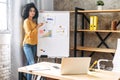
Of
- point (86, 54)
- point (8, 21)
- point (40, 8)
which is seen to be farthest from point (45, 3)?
point (86, 54)

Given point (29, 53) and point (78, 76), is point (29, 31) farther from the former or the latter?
point (78, 76)

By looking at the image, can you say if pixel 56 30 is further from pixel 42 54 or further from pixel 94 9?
pixel 94 9

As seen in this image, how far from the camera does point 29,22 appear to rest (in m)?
4.00

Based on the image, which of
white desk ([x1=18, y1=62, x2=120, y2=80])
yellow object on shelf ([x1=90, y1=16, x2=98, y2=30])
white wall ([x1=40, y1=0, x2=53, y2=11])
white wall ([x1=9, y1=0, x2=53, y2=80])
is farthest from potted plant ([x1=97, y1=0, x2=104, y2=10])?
white desk ([x1=18, y1=62, x2=120, y2=80])

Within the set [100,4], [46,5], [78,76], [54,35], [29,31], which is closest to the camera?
[78,76]

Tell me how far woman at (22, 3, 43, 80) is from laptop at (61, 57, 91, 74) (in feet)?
5.79

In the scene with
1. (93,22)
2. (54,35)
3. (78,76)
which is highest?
→ (93,22)

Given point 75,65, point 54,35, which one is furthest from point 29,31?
point 75,65

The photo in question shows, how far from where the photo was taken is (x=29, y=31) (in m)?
3.94

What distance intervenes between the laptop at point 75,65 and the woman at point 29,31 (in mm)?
1764

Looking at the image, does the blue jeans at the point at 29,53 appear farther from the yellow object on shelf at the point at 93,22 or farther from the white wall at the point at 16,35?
the yellow object on shelf at the point at 93,22

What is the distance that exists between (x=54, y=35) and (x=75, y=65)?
6.34ft

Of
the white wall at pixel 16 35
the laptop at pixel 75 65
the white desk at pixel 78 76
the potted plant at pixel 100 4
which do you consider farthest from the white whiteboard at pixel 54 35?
the laptop at pixel 75 65

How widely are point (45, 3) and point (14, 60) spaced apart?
1500 millimetres
